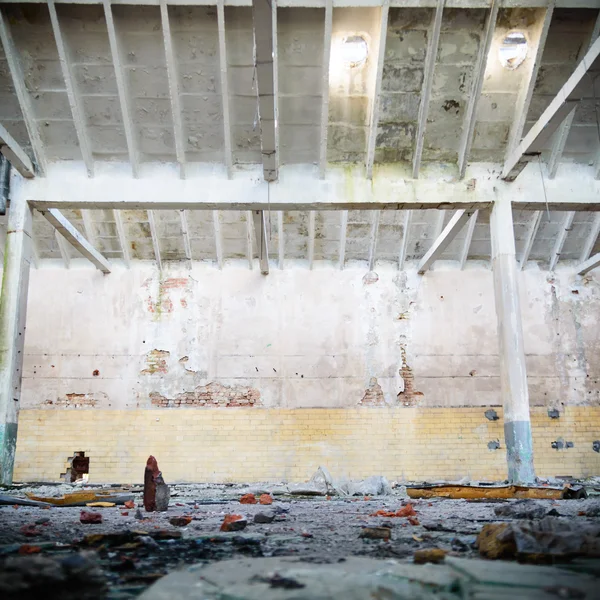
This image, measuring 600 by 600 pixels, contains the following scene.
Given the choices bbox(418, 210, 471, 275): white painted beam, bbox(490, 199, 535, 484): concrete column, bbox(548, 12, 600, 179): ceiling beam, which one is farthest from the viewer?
bbox(418, 210, 471, 275): white painted beam

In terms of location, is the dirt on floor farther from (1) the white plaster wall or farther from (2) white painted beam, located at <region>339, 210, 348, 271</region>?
(2) white painted beam, located at <region>339, 210, 348, 271</region>

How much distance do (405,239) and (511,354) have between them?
383cm

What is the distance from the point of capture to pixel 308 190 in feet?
30.1

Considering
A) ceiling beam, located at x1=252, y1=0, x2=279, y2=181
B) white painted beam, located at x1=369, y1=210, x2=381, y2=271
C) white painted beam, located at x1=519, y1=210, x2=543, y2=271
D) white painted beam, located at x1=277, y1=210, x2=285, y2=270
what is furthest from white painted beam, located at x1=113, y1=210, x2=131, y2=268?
white painted beam, located at x1=519, y1=210, x2=543, y2=271

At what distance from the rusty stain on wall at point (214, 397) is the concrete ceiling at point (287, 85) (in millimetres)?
4834

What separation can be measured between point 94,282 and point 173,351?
2.38m

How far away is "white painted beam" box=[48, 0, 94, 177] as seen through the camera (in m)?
7.67

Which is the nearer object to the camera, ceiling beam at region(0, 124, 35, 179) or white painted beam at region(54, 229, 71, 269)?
ceiling beam at region(0, 124, 35, 179)

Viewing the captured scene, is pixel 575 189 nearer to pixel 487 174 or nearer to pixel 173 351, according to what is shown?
pixel 487 174

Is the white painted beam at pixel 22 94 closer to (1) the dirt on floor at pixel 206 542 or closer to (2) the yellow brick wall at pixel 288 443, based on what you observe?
(2) the yellow brick wall at pixel 288 443

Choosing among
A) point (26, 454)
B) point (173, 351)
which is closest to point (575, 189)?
point (173, 351)

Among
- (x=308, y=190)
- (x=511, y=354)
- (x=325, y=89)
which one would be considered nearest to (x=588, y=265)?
(x=511, y=354)

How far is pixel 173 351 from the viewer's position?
12.0m

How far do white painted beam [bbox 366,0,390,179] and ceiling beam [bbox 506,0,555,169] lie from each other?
217cm
